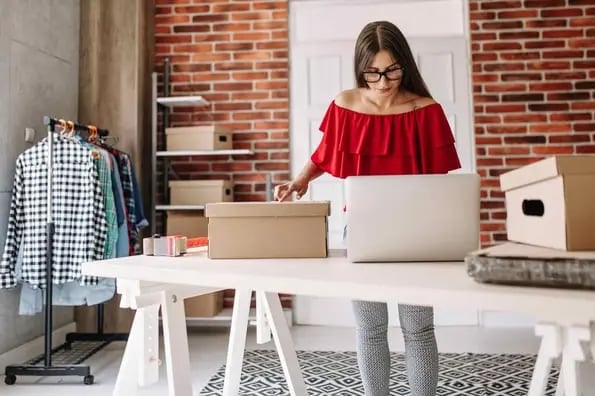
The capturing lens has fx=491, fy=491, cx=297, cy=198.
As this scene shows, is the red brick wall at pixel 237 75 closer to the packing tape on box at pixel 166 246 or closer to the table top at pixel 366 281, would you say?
the packing tape on box at pixel 166 246

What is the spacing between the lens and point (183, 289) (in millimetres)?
1159

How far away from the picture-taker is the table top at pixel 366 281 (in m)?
0.60

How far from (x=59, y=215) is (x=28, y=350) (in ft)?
2.60

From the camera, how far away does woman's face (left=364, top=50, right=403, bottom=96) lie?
1.33m

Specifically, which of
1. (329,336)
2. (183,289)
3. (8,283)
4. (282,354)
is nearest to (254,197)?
(329,336)

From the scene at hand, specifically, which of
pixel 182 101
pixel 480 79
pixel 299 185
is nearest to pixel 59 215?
pixel 182 101

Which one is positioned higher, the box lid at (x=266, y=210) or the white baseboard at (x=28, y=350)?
the box lid at (x=266, y=210)

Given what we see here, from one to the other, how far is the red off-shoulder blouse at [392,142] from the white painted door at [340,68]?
7.06 ft

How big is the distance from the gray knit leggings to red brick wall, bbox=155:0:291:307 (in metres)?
2.39

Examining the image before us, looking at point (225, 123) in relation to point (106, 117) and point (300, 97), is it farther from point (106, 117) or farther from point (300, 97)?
point (106, 117)

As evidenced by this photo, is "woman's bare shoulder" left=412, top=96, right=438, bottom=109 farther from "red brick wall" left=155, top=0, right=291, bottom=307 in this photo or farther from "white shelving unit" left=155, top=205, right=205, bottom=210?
"red brick wall" left=155, top=0, right=291, bottom=307

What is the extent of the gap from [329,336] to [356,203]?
2487mm

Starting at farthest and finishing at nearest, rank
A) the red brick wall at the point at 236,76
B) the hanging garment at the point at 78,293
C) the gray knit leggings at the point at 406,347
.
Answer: the red brick wall at the point at 236,76 → the hanging garment at the point at 78,293 → the gray knit leggings at the point at 406,347

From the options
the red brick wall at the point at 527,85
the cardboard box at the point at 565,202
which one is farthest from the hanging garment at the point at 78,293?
the red brick wall at the point at 527,85
